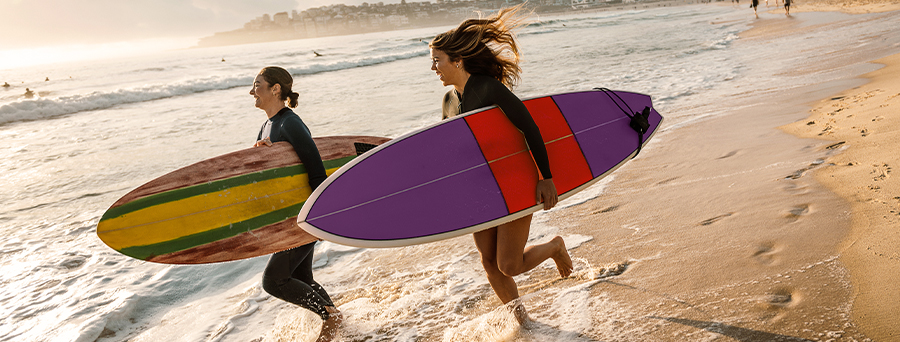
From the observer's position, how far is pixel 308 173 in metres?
2.77

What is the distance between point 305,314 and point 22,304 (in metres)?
2.33

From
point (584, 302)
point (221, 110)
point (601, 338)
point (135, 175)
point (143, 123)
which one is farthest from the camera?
point (221, 110)

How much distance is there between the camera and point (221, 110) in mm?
13188

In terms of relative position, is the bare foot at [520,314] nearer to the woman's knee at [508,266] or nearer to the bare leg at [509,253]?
the bare leg at [509,253]

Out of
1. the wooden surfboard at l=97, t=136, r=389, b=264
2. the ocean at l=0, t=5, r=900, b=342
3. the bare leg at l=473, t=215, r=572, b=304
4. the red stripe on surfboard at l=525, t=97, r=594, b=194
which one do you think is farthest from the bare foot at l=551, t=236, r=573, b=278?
the wooden surfboard at l=97, t=136, r=389, b=264

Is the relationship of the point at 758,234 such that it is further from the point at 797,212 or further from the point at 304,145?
the point at 304,145

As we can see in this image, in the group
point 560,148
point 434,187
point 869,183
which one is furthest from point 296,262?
point 869,183

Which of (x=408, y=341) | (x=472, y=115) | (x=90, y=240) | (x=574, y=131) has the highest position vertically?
(x=472, y=115)

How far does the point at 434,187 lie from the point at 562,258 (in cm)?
82

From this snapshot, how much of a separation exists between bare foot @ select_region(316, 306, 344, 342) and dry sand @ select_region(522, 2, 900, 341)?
1.31 m

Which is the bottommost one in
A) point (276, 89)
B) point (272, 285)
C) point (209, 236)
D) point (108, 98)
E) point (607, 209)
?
point (607, 209)

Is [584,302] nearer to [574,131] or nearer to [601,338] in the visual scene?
[601,338]

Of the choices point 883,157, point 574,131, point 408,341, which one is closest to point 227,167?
point 408,341

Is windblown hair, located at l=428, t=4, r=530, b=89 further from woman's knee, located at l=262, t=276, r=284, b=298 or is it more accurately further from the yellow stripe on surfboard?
woman's knee, located at l=262, t=276, r=284, b=298
